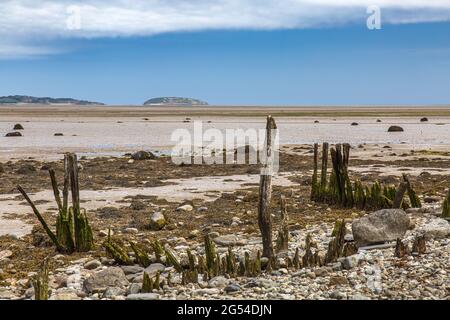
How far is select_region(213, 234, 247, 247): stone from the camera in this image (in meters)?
14.1

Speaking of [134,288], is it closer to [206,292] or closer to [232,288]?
[206,292]

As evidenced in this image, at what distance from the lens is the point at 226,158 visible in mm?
34688

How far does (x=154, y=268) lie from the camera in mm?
11953

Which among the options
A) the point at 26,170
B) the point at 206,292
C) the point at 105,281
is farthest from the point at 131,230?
the point at 26,170

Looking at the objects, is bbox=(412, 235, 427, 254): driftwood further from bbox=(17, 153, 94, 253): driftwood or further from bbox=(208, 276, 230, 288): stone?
bbox=(17, 153, 94, 253): driftwood

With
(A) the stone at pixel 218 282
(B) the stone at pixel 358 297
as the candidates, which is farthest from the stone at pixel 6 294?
(B) the stone at pixel 358 297

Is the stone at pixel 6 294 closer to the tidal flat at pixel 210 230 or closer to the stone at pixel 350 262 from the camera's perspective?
the tidal flat at pixel 210 230

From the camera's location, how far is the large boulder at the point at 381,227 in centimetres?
1270

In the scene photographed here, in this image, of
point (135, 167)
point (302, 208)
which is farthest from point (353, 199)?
point (135, 167)

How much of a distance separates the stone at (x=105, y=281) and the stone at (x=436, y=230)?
6.06 metres

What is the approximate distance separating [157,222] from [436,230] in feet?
23.1

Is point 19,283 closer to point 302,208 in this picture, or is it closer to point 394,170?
point 302,208

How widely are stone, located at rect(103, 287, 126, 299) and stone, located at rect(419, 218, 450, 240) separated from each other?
6.14 meters

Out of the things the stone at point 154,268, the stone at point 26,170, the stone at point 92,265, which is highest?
the stone at point 154,268
